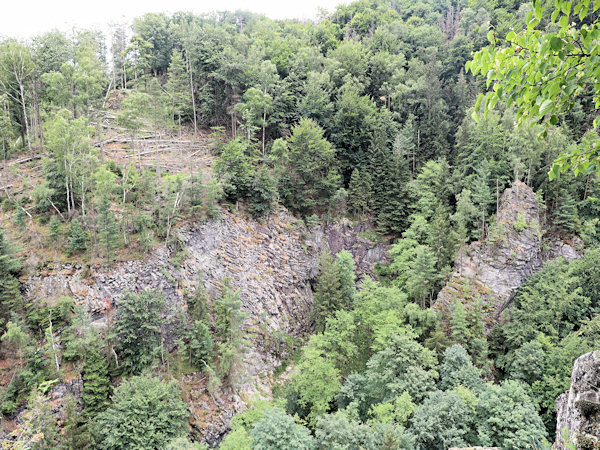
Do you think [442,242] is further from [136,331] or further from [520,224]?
[136,331]

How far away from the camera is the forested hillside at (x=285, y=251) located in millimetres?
17375

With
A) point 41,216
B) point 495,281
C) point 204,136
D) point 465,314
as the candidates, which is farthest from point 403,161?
point 41,216

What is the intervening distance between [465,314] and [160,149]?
102ft

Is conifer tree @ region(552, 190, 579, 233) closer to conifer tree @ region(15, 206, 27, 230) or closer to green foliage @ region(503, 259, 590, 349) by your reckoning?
green foliage @ region(503, 259, 590, 349)

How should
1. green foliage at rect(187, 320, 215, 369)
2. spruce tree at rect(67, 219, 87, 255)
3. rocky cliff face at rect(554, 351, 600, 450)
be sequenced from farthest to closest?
spruce tree at rect(67, 219, 87, 255) < green foliage at rect(187, 320, 215, 369) < rocky cliff face at rect(554, 351, 600, 450)

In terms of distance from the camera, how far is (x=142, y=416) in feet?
55.2

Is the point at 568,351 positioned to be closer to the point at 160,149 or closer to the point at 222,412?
the point at 222,412

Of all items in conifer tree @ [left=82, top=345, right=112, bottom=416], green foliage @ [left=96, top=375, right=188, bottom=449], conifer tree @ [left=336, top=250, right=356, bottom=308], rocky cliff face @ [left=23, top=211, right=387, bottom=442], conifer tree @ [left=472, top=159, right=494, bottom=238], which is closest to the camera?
green foliage @ [left=96, top=375, right=188, bottom=449]

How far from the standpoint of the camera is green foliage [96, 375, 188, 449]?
16.2 meters

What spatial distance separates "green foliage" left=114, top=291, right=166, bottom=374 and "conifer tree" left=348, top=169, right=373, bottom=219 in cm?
2363

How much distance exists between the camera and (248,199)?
3259 cm

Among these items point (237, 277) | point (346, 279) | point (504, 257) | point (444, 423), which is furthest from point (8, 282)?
point (504, 257)

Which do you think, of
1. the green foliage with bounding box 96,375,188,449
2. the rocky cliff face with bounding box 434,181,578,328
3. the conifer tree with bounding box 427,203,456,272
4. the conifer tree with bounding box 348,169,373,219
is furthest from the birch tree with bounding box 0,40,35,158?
the rocky cliff face with bounding box 434,181,578,328

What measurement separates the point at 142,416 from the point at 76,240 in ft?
38.7
